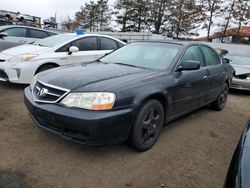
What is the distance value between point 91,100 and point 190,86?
185cm

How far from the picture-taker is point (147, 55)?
13.3 feet

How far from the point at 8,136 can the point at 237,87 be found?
6.41 metres

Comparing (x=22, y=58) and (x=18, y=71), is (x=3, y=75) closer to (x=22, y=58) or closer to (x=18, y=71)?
(x=18, y=71)

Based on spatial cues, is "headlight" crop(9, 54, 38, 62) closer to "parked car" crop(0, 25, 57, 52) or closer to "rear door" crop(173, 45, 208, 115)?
"parked car" crop(0, 25, 57, 52)

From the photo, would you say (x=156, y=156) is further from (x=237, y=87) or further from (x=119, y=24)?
(x=119, y=24)

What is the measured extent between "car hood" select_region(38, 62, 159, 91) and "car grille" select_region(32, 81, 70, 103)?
56mm

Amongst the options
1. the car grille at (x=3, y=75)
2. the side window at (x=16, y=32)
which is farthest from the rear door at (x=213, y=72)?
the side window at (x=16, y=32)

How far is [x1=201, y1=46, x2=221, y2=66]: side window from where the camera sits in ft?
15.6

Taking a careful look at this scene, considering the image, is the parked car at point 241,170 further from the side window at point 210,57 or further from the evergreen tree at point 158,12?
the evergreen tree at point 158,12

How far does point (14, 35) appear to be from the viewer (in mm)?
8375

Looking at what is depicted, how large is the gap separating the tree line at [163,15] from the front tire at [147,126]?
2591 centimetres

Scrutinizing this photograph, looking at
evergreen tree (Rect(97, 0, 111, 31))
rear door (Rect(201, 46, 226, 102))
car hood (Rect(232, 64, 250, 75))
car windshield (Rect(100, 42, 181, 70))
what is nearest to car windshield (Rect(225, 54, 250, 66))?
car hood (Rect(232, 64, 250, 75))

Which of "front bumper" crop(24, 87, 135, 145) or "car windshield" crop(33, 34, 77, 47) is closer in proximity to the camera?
"front bumper" crop(24, 87, 135, 145)

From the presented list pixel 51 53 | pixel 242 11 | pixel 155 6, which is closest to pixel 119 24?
pixel 155 6
